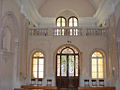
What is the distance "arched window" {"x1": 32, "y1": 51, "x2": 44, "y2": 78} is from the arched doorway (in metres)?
1.56

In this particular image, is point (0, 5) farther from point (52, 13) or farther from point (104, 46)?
point (52, 13)

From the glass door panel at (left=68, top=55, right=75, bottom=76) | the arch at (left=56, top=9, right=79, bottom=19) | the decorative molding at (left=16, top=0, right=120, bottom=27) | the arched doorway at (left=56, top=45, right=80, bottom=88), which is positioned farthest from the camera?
the arch at (left=56, top=9, right=79, bottom=19)

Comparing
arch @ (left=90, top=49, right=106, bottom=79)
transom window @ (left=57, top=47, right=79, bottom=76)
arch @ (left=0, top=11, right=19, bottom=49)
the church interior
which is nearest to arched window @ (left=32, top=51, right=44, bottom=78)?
the church interior

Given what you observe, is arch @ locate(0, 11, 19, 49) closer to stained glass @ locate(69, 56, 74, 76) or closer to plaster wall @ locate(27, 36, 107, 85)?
plaster wall @ locate(27, 36, 107, 85)

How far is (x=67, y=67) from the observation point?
1716 centimetres

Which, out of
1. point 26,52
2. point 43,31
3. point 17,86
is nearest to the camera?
point 17,86

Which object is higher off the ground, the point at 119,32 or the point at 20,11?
the point at 20,11

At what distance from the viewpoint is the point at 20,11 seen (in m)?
13.9

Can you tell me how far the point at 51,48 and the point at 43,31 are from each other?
1923 mm

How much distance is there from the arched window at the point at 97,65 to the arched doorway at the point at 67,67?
147 cm

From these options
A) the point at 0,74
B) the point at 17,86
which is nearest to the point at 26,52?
the point at 17,86

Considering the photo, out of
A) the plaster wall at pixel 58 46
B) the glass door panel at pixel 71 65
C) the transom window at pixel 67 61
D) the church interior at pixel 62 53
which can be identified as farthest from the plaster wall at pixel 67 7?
the glass door panel at pixel 71 65

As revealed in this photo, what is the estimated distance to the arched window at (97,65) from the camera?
16266 millimetres

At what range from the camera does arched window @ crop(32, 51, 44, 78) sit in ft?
54.1
